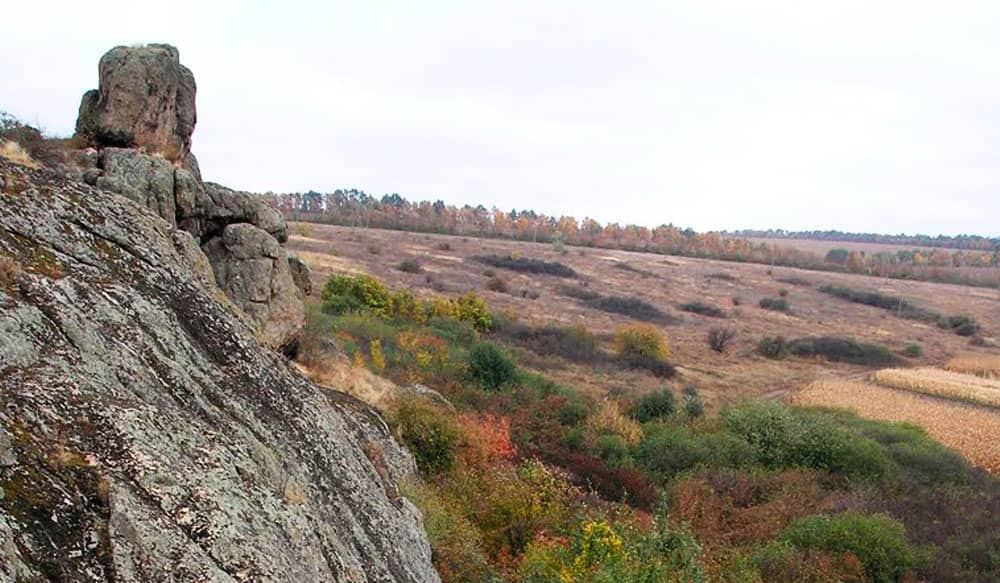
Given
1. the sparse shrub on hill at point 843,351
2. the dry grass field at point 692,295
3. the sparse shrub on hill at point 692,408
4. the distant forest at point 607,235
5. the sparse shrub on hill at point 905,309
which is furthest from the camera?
the distant forest at point 607,235

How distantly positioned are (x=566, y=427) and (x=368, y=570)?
21426mm

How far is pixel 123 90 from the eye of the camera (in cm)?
1215

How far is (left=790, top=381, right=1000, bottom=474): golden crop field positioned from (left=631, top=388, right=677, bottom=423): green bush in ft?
42.0

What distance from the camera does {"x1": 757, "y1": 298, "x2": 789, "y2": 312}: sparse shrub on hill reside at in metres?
82.8

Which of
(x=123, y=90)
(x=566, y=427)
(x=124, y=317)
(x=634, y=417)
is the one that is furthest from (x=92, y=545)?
(x=634, y=417)

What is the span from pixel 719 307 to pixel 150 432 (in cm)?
8128

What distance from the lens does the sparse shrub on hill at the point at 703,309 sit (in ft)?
248

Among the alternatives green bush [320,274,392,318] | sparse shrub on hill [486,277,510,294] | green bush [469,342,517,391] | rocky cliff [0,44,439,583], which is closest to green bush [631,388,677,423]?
green bush [469,342,517,391]

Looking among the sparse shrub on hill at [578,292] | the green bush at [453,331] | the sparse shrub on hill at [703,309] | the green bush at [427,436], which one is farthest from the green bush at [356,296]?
the sparse shrub on hill at [703,309]

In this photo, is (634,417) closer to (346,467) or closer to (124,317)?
(346,467)

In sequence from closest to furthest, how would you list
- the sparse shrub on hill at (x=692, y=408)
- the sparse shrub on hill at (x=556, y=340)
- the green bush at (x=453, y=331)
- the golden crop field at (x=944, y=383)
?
the sparse shrub on hill at (x=692, y=408) < the green bush at (x=453, y=331) < the sparse shrub on hill at (x=556, y=340) < the golden crop field at (x=944, y=383)

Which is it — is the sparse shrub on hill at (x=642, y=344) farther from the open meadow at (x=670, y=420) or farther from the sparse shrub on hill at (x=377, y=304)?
the sparse shrub on hill at (x=377, y=304)

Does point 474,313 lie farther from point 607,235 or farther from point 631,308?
point 607,235

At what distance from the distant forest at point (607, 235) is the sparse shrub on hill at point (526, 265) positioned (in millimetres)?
24626
